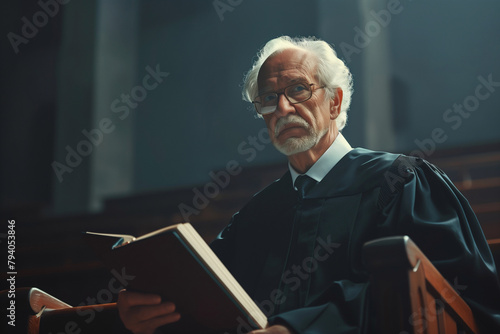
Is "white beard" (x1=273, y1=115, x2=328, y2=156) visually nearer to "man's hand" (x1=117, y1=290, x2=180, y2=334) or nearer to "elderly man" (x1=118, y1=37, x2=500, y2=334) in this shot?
"elderly man" (x1=118, y1=37, x2=500, y2=334)

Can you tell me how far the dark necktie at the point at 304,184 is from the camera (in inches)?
95.3

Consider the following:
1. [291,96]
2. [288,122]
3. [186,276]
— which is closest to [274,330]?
[186,276]

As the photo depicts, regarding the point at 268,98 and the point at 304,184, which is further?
the point at 268,98

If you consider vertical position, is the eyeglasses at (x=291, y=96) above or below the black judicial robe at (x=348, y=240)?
above

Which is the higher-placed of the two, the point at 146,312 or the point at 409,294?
the point at 409,294

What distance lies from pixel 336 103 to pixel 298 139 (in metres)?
0.33

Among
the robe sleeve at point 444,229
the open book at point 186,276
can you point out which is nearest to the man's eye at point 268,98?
the robe sleeve at point 444,229

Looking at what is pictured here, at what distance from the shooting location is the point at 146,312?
195cm

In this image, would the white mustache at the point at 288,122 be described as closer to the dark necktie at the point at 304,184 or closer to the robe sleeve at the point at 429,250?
the dark necktie at the point at 304,184

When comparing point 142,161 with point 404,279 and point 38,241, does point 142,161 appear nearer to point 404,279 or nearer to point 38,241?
point 38,241

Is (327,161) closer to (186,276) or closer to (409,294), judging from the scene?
(186,276)

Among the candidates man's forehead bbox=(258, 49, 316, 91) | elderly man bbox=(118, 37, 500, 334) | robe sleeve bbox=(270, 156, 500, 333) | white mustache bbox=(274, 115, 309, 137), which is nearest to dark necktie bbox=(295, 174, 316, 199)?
elderly man bbox=(118, 37, 500, 334)

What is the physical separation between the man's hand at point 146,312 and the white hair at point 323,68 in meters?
1.20

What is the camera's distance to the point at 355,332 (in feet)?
5.83
